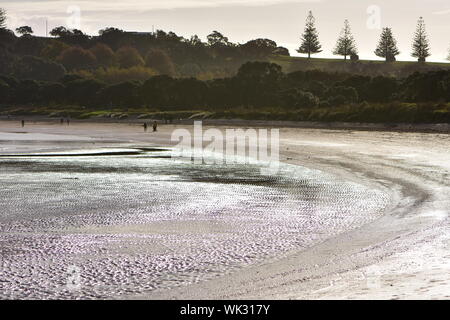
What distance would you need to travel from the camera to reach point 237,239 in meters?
14.7

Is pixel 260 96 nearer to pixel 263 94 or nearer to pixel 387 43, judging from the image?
pixel 263 94

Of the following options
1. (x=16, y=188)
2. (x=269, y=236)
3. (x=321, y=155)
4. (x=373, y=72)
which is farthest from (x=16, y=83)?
(x=269, y=236)

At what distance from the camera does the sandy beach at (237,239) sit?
10.5 m

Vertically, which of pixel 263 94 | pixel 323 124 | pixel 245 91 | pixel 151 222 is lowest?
pixel 151 222

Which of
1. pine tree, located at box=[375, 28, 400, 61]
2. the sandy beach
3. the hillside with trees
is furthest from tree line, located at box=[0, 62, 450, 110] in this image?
the sandy beach

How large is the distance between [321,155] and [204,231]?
24.7 m

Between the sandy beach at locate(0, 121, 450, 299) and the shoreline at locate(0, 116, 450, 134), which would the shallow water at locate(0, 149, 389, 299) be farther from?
the shoreline at locate(0, 116, 450, 134)

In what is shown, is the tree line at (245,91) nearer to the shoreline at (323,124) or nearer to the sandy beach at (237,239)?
the shoreline at (323,124)

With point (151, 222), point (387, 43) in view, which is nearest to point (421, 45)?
point (387, 43)

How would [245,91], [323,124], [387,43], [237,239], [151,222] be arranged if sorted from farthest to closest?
[387,43] < [245,91] < [323,124] < [151,222] < [237,239]

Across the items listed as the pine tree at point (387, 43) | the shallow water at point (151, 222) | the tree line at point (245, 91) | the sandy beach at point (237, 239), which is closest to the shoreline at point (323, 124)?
the tree line at point (245, 91)

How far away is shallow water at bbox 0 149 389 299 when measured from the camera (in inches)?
451

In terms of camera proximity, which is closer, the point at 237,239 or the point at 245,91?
the point at 237,239

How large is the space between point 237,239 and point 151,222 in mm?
2986
